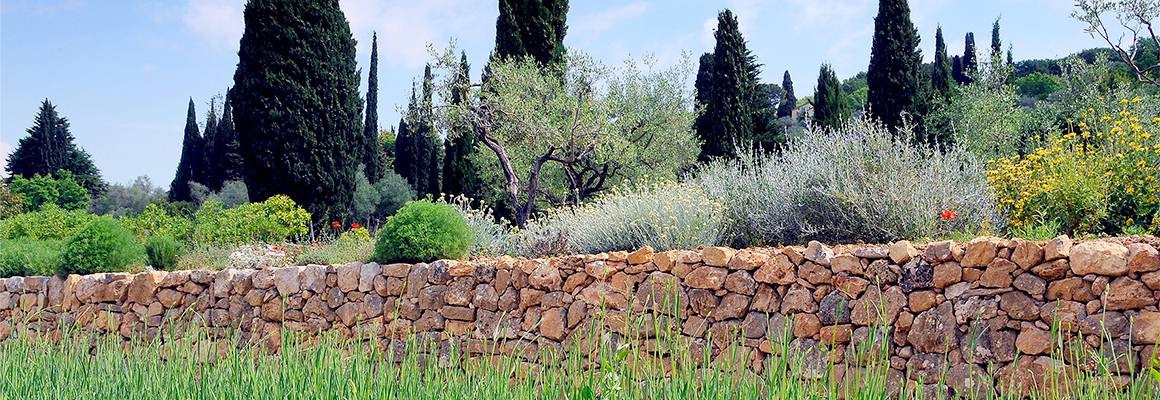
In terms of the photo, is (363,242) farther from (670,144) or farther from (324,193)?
(670,144)

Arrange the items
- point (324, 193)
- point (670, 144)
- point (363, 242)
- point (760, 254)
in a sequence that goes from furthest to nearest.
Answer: point (670, 144) → point (324, 193) → point (363, 242) → point (760, 254)

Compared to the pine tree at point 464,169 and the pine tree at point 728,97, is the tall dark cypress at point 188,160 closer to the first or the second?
the pine tree at point 464,169

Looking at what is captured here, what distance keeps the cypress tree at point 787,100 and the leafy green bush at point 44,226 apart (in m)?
26.9

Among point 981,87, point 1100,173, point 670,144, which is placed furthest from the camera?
point 981,87

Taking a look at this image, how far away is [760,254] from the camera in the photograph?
5785 millimetres

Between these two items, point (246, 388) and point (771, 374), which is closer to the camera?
point (771, 374)

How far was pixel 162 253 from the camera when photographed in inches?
379

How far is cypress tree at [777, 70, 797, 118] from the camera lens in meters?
36.2

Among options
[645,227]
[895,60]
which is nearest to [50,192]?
[895,60]

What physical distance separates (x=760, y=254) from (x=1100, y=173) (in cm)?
292

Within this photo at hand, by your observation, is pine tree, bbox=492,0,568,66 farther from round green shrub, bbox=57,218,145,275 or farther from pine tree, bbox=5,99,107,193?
pine tree, bbox=5,99,107,193

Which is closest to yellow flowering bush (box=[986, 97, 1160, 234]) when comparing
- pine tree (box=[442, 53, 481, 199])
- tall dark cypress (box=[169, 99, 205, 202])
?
pine tree (box=[442, 53, 481, 199])

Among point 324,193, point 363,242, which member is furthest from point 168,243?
point 324,193

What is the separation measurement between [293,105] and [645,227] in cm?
854
